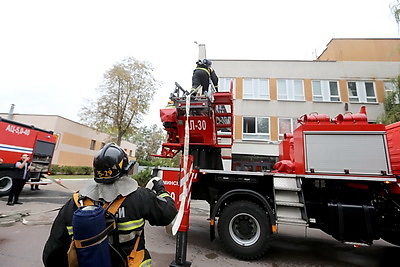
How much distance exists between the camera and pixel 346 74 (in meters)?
15.7

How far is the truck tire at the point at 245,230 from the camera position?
3883mm

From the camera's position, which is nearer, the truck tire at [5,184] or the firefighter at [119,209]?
the firefighter at [119,209]

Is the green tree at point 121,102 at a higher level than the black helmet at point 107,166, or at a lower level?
higher

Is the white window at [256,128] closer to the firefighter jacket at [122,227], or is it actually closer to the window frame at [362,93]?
the window frame at [362,93]

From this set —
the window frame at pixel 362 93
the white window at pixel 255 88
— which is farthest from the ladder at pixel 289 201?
the window frame at pixel 362 93

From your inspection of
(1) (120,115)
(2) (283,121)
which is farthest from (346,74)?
(1) (120,115)

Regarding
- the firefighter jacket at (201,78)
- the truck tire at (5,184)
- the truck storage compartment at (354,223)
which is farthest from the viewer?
the truck tire at (5,184)

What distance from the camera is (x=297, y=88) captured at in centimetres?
1585

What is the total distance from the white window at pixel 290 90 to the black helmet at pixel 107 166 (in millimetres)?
15999

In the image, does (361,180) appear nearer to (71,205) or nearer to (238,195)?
(238,195)

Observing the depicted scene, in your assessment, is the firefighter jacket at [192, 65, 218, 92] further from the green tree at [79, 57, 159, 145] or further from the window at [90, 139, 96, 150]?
the window at [90, 139, 96, 150]

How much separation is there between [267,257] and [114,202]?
12.9ft

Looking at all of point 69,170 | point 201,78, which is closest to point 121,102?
point 69,170

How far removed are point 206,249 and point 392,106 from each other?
16.7 metres
